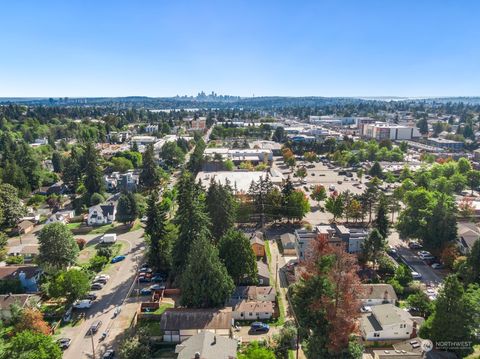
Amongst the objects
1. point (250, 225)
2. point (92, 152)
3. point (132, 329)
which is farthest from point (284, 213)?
point (92, 152)

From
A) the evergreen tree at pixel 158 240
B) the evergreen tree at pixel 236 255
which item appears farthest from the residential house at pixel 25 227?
the evergreen tree at pixel 236 255

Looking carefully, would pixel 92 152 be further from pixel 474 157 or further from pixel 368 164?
pixel 474 157

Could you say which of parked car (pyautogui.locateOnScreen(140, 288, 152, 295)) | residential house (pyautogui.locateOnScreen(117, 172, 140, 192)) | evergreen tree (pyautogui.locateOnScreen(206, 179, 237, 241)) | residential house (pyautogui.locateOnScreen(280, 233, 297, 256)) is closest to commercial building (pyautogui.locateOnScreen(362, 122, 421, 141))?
residential house (pyautogui.locateOnScreen(117, 172, 140, 192))

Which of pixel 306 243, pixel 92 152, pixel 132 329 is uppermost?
pixel 92 152

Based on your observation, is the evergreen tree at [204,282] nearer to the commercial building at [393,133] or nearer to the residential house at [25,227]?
the residential house at [25,227]

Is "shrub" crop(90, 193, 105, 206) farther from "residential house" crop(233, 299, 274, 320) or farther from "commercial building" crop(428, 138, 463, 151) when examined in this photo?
"commercial building" crop(428, 138, 463, 151)
